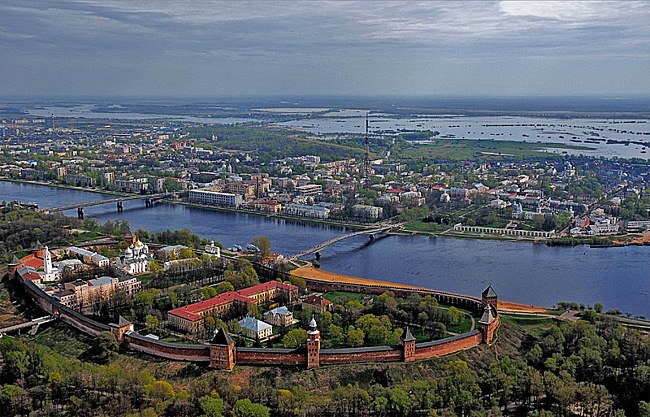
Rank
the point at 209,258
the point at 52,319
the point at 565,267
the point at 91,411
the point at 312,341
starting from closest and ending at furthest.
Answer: the point at 91,411 < the point at 312,341 < the point at 52,319 < the point at 209,258 < the point at 565,267

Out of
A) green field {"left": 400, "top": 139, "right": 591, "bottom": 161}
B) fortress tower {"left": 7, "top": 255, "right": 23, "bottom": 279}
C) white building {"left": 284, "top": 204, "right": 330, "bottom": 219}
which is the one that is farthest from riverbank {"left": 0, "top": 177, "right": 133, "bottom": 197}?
green field {"left": 400, "top": 139, "right": 591, "bottom": 161}

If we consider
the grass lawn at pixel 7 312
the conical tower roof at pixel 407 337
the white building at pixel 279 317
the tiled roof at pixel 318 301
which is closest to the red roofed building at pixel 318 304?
the tiled roof at pixel 318 301

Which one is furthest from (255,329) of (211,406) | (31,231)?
(31,231)

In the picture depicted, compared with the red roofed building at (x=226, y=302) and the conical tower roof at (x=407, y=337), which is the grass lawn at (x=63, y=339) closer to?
the red roofed building at (x=226, y=302)

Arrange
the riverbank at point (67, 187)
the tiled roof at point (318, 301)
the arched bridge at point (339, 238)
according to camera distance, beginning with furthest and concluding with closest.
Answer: the riverbank at point (67, 187) < the arched bridge at point (339, 238) < the tiled roof at point (318, 301)

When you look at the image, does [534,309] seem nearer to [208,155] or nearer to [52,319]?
[52,319]

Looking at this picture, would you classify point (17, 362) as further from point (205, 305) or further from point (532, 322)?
point (532, 322)

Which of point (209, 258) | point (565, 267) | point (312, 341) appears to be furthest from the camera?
point (565, 267)

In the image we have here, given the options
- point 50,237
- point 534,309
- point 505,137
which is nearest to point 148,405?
point 534,309
